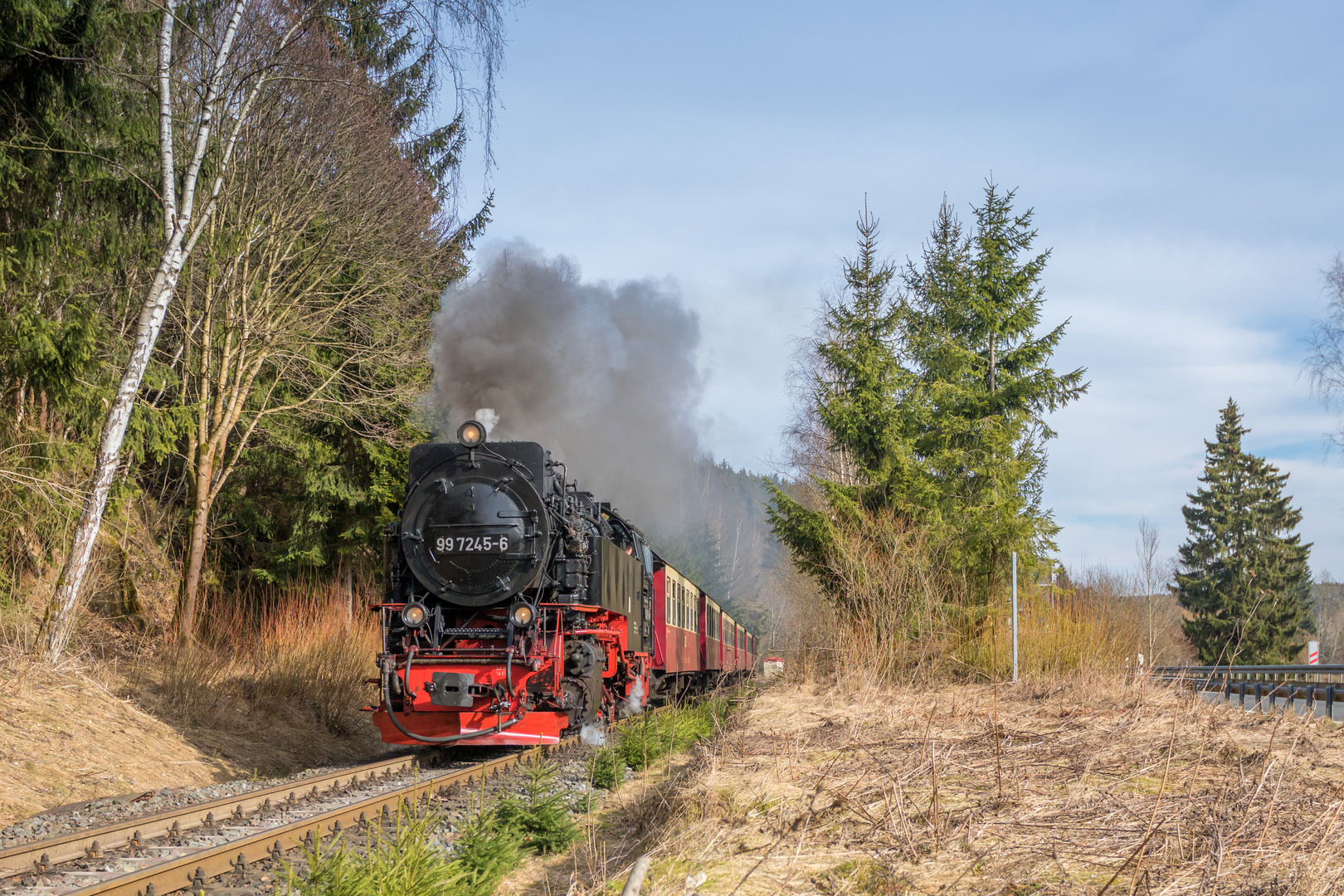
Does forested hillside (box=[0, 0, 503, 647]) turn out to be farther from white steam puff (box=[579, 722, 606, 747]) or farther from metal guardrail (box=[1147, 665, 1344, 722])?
metal guardrail (box=[1147, 665, 1344, 722])

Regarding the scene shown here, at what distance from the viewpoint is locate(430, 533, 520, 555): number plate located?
384 inches

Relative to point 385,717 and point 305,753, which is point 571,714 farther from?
point 305,753

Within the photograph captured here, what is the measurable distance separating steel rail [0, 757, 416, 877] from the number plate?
258cm

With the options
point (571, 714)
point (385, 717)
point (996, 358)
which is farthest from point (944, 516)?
point (385, 717)

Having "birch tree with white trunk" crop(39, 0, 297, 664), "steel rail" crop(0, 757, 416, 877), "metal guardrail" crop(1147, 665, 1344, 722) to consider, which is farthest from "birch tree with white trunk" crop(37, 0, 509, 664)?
"metal guardrail" crop(1147, 665, 1344, 722)

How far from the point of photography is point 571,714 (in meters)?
10.0

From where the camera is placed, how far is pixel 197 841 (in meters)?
5.81

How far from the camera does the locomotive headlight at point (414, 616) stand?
9.66m

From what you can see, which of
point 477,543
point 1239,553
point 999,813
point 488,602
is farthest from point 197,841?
point 1239,553

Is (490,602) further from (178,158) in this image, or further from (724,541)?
(724,541)

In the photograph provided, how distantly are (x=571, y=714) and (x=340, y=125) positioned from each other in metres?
10.4

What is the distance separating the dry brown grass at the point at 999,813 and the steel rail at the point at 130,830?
7.47 ft

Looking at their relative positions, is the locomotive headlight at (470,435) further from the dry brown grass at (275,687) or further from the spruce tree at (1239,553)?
the spruce tree at (1239,553)

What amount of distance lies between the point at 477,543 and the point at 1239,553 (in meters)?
32.5
